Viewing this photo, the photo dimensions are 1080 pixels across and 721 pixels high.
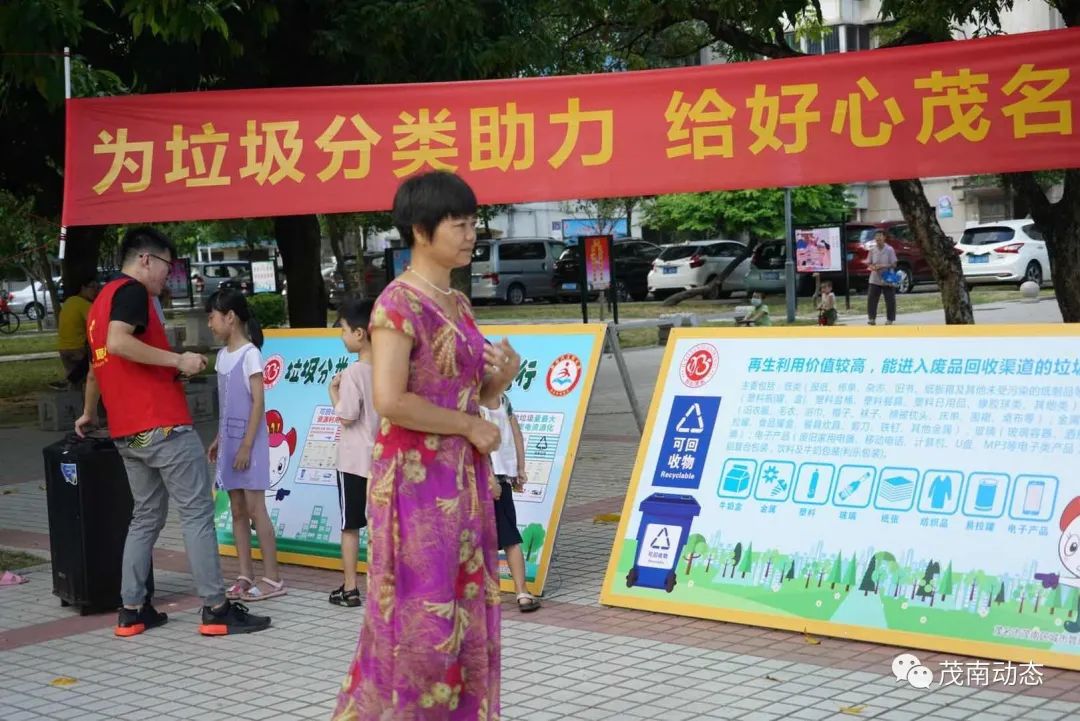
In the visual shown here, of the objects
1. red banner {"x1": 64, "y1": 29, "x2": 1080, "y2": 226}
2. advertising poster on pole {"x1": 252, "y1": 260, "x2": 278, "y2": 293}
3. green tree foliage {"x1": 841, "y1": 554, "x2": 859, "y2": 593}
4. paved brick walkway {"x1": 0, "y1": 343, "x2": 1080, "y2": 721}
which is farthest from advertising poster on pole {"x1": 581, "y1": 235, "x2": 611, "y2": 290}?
green tree foliage {"x1": 841, "y1": 554, "x2": 859, "y2": 593}

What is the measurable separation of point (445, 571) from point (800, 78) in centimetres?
403

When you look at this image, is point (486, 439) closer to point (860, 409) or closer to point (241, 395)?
point (860, 409)

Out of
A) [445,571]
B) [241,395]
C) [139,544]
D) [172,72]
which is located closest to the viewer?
[445,571]

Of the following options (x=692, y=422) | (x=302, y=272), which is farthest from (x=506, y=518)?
(x=302, y=272)

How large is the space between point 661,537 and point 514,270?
98.7 feet

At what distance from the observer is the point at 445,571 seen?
3781mm

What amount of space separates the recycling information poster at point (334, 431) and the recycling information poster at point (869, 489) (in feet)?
1.81

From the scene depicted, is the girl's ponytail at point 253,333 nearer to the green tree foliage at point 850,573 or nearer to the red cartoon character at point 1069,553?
the green tree foliage at point 850,573

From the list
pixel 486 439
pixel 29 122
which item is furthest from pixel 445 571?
pixel 29 122

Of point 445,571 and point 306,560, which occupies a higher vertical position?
point 445,571

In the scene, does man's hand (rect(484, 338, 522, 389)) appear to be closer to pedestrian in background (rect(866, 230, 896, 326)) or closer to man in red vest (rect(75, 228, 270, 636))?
man in red vest (rect(75, 228, 270, 636))

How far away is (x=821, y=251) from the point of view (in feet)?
86.8

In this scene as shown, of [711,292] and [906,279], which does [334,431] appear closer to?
[906,279]

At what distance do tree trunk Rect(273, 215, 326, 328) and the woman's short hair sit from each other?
11.2 metres
